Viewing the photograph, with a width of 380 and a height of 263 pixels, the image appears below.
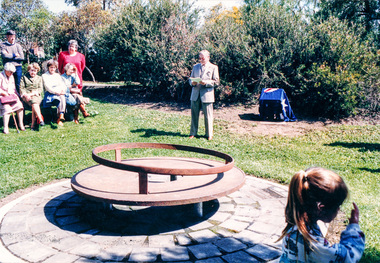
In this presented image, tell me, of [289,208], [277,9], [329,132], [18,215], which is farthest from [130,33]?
[289,208]

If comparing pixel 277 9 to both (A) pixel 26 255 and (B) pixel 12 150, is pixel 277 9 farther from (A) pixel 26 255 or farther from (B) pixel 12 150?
(A) pixel 26 255

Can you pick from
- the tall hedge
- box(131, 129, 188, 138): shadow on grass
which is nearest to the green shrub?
the tall hedge

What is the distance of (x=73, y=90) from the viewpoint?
9.07m

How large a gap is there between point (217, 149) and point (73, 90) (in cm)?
461

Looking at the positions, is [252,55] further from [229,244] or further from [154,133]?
[229,244]

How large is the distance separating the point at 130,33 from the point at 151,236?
11.7 m

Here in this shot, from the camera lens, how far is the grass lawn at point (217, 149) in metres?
4.98

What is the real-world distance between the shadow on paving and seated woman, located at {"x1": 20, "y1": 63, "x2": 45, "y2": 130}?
478 cm

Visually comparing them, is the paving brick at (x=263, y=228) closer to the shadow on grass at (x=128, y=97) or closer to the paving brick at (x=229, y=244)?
the paving brick at (x=229, y=244)

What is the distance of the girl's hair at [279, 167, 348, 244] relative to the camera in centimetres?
185

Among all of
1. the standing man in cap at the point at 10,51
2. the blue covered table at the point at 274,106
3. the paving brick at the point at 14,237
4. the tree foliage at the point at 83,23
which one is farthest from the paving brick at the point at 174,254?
the tree foliage at the point at 83,23

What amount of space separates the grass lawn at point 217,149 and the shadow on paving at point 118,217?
3.86 ft

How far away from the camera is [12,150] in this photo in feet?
21.6

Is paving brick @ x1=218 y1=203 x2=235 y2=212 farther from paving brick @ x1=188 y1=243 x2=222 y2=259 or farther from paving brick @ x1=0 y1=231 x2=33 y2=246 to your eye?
paving brick @ x1=0 y1=231 x2=33 y2=246
